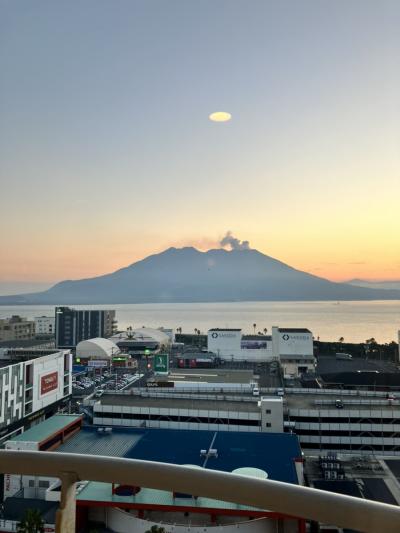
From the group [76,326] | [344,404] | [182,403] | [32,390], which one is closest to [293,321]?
[76,326]

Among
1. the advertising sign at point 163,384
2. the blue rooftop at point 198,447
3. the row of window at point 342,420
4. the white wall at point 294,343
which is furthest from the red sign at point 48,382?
the white wall at point 294,343

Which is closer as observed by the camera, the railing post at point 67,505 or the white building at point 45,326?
the railing post at point 67,505

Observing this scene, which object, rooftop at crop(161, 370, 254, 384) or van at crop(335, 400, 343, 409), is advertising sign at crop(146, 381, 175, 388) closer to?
rooftop at crop(161, 370, 254, 384)

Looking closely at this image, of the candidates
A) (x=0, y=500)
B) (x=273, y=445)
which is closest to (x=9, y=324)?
(x=0, y=500)

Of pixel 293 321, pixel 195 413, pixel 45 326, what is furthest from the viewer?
pixel 293 321

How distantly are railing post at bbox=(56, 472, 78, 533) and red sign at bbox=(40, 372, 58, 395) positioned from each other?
50.4ft

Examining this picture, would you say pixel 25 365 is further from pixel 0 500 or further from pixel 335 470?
pixel 335 470

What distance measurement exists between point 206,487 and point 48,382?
52.5 ft

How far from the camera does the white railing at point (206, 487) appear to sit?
78cm

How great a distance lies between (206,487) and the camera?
875 millimetres

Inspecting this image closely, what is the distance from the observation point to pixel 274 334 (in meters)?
29.6

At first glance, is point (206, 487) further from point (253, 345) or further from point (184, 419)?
point (253, 345)

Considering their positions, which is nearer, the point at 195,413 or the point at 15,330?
the point at 195,413

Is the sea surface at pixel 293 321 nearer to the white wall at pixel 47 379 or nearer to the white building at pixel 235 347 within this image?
the white building at pixel 235 347
